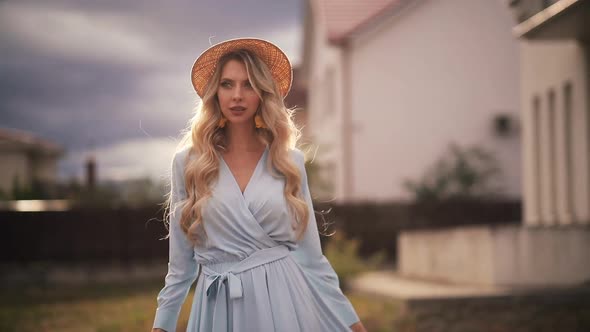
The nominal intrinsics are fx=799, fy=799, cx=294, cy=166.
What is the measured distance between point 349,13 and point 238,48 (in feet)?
60.3

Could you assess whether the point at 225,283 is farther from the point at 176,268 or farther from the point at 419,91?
the point at 419,91

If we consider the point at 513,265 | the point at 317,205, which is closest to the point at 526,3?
the point at 513,265

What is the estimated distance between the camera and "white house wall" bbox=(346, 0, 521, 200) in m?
19.4

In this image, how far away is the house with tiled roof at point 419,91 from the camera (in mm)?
19422

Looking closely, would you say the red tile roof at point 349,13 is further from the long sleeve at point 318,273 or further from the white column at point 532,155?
the long sleeve at point 318,273

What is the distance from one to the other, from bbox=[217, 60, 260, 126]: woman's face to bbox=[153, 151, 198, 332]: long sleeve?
30 centimetres

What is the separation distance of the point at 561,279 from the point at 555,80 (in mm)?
2765

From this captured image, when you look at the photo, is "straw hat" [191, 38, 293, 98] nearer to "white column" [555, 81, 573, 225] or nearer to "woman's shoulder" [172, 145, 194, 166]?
"woman's shoulder" [172, 145, 194, 166]

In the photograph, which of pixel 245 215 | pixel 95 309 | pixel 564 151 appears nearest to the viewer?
pixel 245 215

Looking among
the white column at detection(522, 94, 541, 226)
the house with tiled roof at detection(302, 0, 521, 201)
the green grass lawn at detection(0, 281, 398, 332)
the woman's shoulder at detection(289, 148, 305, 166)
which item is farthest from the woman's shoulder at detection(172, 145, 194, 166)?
the house with tiled roof at detection(302, 0, 521, 201)

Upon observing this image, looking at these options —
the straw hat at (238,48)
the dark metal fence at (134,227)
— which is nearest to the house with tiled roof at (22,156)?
the dark metal fence at (134,227)

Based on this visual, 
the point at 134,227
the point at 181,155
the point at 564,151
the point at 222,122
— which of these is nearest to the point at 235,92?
the point at 222,122

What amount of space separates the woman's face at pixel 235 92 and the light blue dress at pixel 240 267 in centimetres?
25

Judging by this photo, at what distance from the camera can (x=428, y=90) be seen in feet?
64.8
